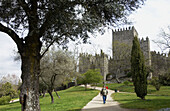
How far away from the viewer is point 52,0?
7383mm

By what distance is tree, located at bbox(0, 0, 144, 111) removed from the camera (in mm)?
7094

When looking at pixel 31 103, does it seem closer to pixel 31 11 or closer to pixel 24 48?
pixel 24 48

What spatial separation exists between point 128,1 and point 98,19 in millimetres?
1738

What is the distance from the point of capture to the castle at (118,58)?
48531mm

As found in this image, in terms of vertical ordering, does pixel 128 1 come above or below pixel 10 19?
above

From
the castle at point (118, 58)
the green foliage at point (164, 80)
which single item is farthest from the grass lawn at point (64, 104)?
the castle at point (118, 58)

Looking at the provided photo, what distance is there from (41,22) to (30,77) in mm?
3220

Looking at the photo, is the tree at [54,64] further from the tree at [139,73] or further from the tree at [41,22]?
the tree at [41,22]

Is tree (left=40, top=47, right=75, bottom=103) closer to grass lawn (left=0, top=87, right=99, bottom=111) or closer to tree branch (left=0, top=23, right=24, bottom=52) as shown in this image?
grass lawn (left=0, top=87, right=99, bottom=111)

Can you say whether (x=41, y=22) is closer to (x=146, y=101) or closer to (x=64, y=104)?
(x=64, y=104)

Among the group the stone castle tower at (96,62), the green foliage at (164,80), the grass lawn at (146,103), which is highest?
the stone castle tower at (96,62)

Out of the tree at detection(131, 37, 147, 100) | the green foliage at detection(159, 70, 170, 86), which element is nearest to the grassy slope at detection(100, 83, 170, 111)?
the tree at detection(131, 37, 147, 100)

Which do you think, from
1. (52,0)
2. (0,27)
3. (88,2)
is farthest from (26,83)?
(88,2)

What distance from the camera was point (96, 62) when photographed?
193 ft
